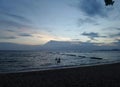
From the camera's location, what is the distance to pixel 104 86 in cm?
1084

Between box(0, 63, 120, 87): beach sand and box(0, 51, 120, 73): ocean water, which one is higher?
box(0, 63, 120, 87): beach sand

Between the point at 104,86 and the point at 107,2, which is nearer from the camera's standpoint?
the point at 107,2

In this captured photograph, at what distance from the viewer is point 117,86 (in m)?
10.7

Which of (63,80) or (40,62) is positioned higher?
(63,80)

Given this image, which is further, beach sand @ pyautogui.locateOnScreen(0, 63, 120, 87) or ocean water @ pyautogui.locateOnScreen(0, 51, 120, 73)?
ocean water @ pyautogui.locateOnScreen(0, 51, 120, 73)

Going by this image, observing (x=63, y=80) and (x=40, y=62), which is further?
(x=40, y=62)

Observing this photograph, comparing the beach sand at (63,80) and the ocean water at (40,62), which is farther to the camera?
the ocean water at (40,62)

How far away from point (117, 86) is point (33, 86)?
18.9 ft

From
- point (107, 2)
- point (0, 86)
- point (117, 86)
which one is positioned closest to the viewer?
point (107, 2)

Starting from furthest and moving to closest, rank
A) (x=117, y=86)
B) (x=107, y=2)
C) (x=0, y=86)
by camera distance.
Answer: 1. (x=0, y=86)
2. (x=117, y=86)
3. (x=107, y=2)

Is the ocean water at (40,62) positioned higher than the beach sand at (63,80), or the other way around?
the beach sand at (63,80)

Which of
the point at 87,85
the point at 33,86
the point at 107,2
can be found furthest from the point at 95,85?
the point at 107,2

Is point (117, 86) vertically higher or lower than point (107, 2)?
lower

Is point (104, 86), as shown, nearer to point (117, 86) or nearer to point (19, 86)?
point (117, 86)
